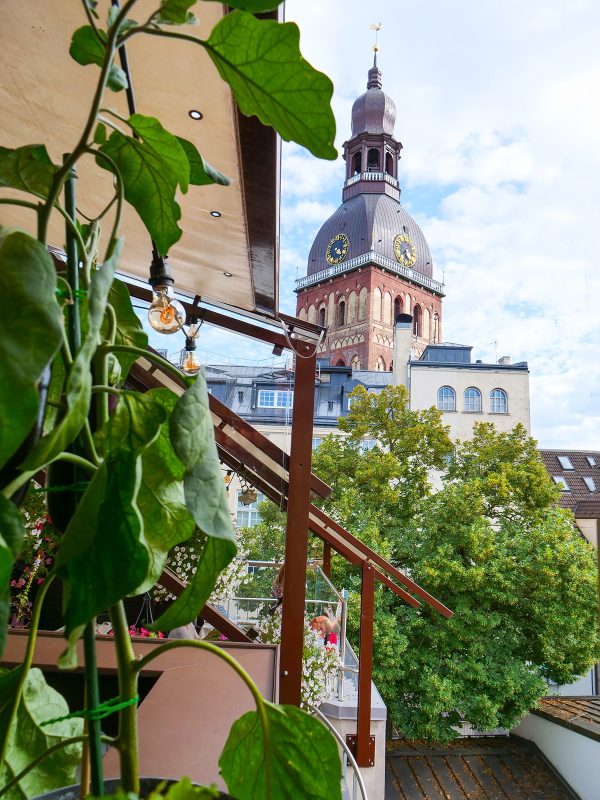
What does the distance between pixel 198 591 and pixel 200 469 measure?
4.1 inches

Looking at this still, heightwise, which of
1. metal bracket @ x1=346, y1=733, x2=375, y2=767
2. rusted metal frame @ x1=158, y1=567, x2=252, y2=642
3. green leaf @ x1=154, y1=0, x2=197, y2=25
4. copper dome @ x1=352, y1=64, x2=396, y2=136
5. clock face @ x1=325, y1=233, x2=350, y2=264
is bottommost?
metal bracket @ x1=346, y1=733, x2=375, y2=767

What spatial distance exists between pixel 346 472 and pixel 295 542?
9912 millimetres

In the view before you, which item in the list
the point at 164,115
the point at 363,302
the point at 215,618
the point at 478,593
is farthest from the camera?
the point at 363,302

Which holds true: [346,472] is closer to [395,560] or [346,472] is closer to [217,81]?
[395,560]

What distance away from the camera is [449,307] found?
4000cm

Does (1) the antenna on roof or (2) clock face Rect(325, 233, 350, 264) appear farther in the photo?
(1) the antenna on roof

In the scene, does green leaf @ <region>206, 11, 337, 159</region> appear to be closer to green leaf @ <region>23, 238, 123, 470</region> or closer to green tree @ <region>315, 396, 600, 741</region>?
green leaf @ <region>23, 238, 123, 470</region>

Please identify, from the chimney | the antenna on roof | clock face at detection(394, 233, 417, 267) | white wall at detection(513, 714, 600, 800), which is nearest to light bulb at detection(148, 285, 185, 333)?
white wall at detection(513, 714, 600, 800)

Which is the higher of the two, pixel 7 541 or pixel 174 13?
pixel 174 13

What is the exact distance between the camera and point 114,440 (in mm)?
315

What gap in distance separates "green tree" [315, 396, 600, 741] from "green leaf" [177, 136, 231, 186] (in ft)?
32.8

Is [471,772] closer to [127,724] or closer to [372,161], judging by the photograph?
[127,724]

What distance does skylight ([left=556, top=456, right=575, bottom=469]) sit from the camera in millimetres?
17141

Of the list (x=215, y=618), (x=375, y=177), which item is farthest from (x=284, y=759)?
(x=375, y=177)
